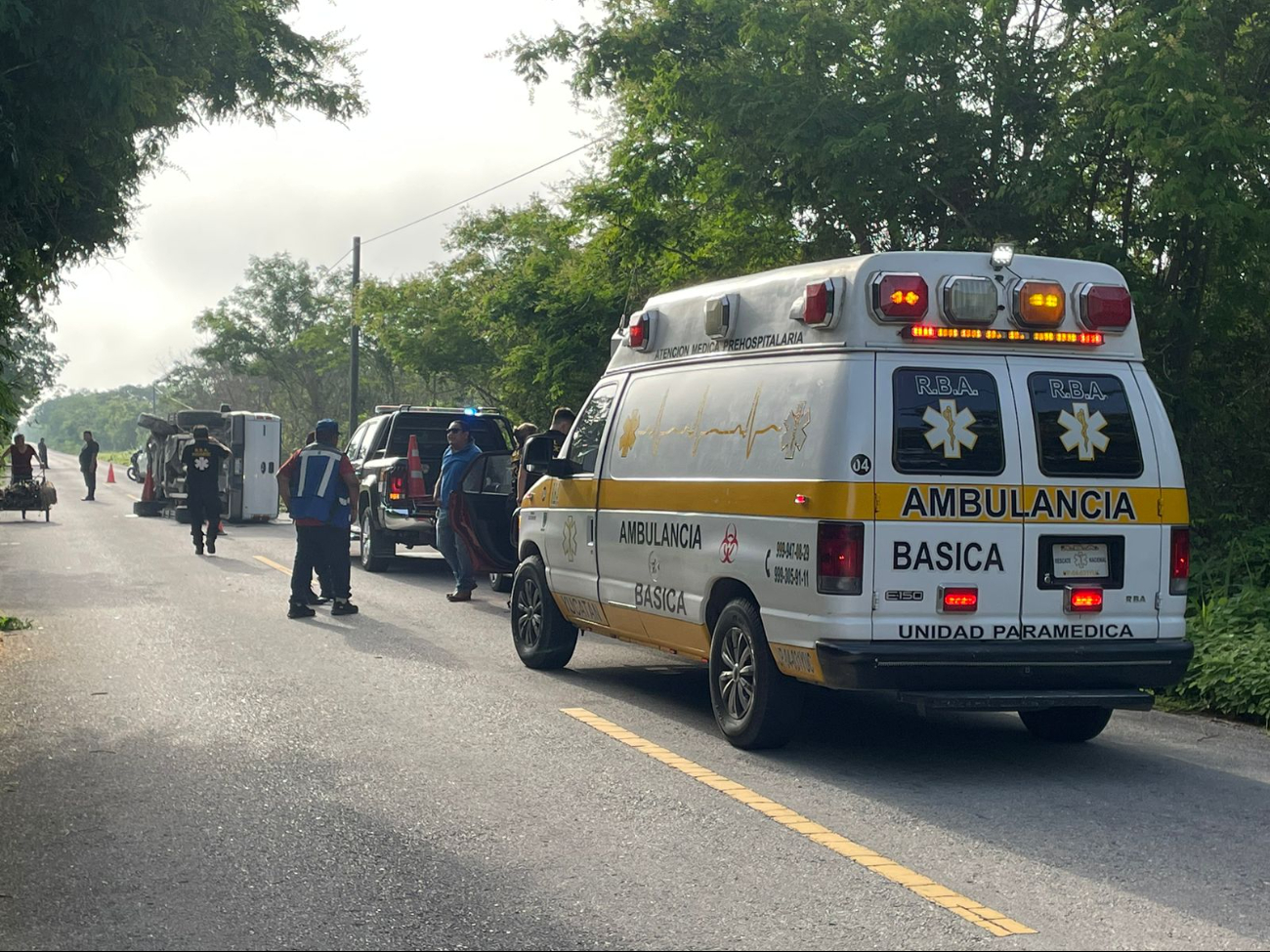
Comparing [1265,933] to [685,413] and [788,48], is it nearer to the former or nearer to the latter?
[685,413]

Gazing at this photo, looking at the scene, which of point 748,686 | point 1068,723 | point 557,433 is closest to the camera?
point 748,686

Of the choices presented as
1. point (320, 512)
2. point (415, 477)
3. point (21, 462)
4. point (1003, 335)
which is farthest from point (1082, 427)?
point (21, 462)

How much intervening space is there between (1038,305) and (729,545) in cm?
198

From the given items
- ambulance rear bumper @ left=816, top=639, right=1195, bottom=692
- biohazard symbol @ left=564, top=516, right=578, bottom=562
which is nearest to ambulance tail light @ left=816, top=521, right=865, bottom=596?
ambulance rear bumper @ left=816, top=639, right=1195, bottom=692

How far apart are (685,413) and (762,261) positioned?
1113cm

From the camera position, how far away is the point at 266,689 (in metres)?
9.95

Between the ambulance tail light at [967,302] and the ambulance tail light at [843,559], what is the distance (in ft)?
3.95

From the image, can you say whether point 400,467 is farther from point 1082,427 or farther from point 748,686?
point 1082,427

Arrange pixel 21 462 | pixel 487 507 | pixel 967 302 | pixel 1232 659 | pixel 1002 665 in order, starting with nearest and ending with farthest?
pixel 1002 665, pixel 967 302, pixel 1232 659, pixel 487 507, pixel 21 462

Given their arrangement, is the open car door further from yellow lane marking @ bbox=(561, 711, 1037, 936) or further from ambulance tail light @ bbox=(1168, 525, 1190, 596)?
ambulance tail light @ bbox=(1168, 525, 1190, 596)

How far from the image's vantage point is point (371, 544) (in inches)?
768

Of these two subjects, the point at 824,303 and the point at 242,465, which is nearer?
the point at 824,303

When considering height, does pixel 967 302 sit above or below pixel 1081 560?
above

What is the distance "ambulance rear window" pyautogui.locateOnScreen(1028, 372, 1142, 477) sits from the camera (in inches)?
303
